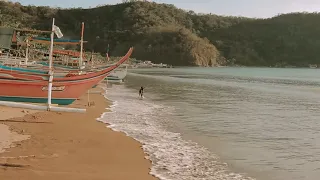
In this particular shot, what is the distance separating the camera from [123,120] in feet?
45.9

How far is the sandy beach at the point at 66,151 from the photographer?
6.79 m

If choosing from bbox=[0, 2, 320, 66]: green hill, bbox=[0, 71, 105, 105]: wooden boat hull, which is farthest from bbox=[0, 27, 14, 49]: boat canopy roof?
bbox=[0, 2, 320, 66]: green hill

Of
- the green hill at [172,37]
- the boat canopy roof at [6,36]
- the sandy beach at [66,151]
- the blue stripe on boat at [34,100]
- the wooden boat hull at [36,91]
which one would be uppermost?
the green hill at [172,37]

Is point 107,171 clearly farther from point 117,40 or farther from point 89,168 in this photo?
point 117,40

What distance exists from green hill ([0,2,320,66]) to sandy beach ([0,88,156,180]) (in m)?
144

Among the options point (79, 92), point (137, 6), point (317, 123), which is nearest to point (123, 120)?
point (79, 92)

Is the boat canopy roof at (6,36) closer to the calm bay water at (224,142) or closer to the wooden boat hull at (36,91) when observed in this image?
the wooden boat hull at (36,91)

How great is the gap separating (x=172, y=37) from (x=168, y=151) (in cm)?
15498

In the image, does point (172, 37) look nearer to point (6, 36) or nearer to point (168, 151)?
point (6, 36)

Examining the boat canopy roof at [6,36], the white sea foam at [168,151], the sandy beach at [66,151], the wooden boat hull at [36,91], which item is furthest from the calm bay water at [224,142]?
the boat canopy roof at [6,36]

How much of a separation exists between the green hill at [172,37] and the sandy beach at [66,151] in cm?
14363

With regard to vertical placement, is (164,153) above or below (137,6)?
below

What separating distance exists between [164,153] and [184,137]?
247cm

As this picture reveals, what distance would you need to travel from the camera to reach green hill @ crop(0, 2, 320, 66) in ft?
527
